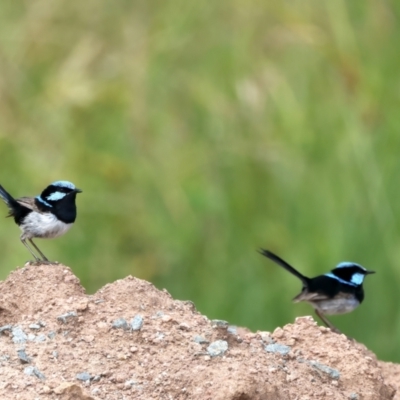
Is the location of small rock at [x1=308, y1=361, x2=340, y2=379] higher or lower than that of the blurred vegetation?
lower

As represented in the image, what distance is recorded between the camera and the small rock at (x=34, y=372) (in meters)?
3.38

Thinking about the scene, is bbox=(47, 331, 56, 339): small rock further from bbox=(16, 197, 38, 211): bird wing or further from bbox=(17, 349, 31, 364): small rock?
bbox=(16, 197, 38, 211): bird wing

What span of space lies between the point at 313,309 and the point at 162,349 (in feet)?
9.83

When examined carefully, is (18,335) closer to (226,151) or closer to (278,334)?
(278,334)

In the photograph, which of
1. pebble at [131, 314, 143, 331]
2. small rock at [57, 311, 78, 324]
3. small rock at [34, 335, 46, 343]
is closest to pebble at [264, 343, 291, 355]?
pebble at [131, 314, 143, 331]

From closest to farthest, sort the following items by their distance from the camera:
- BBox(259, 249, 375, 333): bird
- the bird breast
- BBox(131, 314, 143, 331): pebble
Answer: BBox(131, 314, 143, 331): pebble < the bird breast < BBox(259, 249, 375, 333): bird

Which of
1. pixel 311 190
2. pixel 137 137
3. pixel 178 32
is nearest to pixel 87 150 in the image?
pixel 137 137

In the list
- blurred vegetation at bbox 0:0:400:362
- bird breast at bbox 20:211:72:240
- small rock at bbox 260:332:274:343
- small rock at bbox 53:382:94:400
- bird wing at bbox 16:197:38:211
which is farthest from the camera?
blurred vegetation at bbox 0:0:400:362

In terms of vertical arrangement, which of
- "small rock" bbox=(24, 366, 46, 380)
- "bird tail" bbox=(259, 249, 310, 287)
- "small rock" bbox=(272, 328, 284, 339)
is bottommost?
"small rock" bbox=(24, 366, 46, 380)

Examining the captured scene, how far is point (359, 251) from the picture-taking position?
6.13 m

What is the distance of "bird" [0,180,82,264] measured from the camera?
5.24 metres

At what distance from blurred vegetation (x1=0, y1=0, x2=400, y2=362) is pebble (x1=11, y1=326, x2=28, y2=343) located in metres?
2.47

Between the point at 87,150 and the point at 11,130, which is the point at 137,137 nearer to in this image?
the point at 87,150

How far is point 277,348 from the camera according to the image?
160 inches
